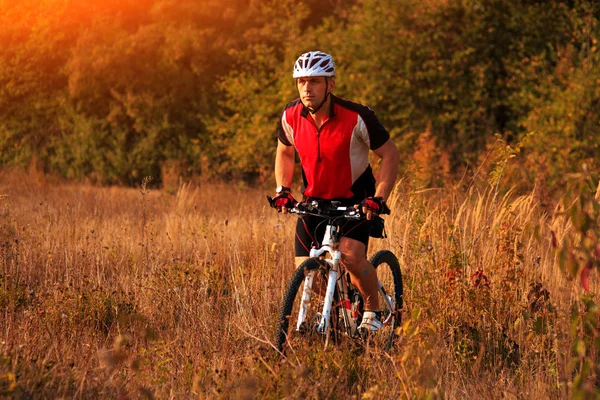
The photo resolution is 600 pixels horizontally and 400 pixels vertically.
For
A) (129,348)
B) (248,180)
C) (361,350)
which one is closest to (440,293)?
(361,350)

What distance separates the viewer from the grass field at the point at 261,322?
438 centimetres

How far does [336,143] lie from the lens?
5.46 m

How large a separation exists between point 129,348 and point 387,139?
2.12 meters

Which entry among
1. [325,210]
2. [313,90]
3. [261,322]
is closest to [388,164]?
[325,210]

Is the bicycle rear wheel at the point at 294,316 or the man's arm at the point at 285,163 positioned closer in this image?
the bicycle rear wheel at the point at 294,316

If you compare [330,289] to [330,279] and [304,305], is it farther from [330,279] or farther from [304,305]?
[304,305]

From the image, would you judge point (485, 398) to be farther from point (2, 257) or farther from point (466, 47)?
point (466, 47)

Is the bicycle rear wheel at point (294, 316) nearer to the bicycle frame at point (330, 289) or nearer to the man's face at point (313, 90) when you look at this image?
the bicycle frame at point (330, 289)

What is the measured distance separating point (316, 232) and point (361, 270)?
0.38 m

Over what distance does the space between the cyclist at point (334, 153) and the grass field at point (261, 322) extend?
0.57 metres

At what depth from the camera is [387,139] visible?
5.52 metres

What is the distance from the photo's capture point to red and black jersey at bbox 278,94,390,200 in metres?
5.46

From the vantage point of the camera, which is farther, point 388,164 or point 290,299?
point 388,164

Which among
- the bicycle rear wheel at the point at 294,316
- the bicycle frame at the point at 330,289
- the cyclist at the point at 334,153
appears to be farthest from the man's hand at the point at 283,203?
the bicycle rear wheel at the point at 294,316
